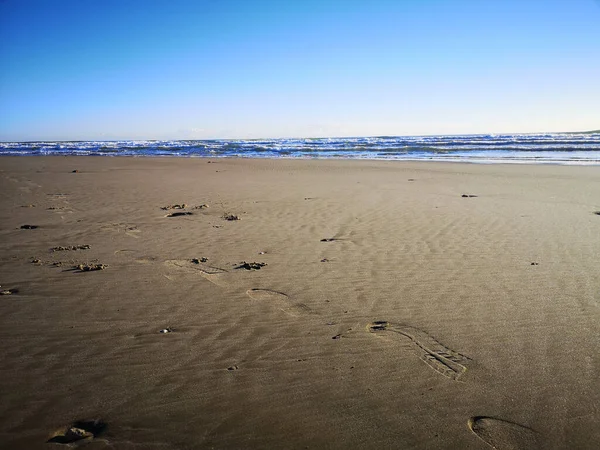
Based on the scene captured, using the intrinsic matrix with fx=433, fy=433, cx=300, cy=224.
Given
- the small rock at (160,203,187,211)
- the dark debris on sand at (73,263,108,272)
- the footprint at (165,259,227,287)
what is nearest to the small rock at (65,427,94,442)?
the footprint at (165,259,227,287)

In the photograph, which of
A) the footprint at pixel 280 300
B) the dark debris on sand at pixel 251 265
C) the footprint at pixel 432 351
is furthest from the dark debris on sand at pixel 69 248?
the footprint at pixel 432 351

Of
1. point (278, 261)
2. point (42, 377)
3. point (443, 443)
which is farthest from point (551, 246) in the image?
point (42, 377)

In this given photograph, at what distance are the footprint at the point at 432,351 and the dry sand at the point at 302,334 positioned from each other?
0.02 meters

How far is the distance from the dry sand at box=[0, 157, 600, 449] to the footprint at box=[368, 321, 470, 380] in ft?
0.07

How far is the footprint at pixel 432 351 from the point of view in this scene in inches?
135

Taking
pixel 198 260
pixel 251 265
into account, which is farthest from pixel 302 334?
pixel 198 260

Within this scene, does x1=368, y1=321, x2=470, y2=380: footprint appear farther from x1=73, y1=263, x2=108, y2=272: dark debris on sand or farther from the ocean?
the ocean

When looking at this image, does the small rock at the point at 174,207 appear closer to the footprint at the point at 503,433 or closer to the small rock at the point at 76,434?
the small rock at the point at 76,434

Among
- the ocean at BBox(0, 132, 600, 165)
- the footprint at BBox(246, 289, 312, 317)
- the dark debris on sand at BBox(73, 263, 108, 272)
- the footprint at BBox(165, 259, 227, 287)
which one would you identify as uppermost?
the ocean at BBox(0, 132, 600, 165)

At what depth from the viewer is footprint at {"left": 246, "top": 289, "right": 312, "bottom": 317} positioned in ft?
14.9

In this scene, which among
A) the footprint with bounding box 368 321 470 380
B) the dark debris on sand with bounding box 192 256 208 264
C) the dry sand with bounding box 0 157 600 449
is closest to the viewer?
the dry sand with bounding box 0 157 600 449

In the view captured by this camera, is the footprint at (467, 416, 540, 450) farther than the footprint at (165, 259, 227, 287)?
No

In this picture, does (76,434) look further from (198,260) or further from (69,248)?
(69,248)

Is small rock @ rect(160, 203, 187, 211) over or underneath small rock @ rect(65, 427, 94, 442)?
over
